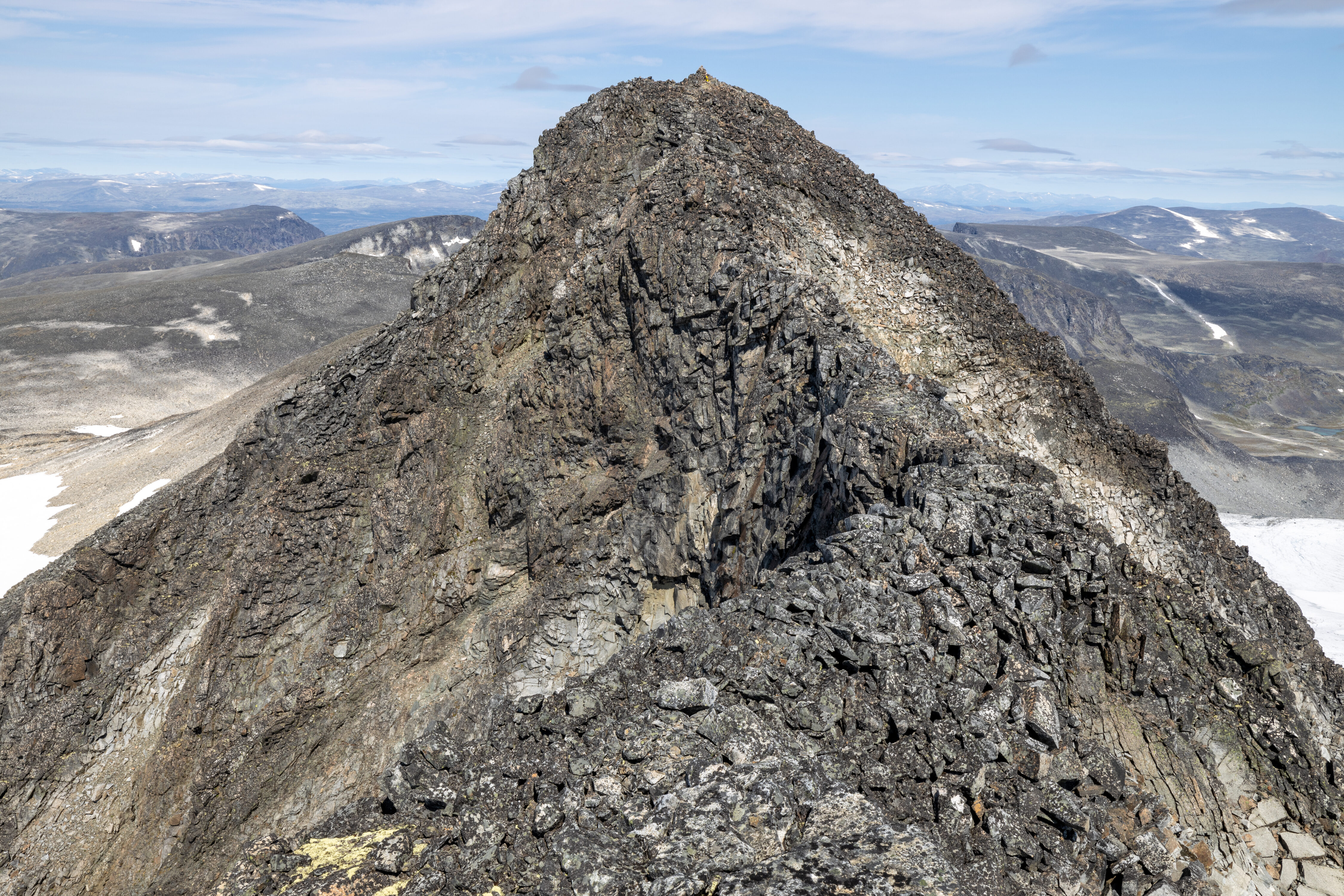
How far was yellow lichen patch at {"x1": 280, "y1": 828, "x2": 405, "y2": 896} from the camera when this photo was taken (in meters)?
10.2

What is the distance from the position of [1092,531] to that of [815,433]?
26.8 ft

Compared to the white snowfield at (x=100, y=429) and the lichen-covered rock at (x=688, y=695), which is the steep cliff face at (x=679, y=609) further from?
the white snowfield at (x=100, y=429)

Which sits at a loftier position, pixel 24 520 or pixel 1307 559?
pixel 24 520

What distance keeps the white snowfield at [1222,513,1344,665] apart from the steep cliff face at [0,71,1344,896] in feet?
171

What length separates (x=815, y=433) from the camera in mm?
A: 21609

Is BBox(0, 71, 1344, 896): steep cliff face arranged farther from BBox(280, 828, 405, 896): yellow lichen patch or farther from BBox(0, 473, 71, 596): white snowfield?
BBox(0, 473, 71, 596): white snowfield

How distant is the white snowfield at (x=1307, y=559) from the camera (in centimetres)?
5891

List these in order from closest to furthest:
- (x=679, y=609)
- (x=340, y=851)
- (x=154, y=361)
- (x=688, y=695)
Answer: (x=340, y=851) < (x=688, y=695) < (x=679, y=609) < (x=154, y=361)

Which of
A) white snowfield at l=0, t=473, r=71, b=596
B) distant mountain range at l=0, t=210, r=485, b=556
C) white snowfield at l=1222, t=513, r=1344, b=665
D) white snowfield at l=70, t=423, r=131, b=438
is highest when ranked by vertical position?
distant mountain range at l=0, t=210, r=485, b=556

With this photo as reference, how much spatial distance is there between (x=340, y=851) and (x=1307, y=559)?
8788 cm

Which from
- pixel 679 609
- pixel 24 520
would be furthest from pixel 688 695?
pixel 24 520

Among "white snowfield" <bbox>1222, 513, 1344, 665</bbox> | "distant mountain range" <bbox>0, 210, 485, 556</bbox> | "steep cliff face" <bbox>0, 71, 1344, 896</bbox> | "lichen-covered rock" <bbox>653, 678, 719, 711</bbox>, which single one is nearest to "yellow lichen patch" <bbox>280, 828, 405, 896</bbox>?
"steep cliff face" <bbox>0, 71, 1344, 896</bbox>

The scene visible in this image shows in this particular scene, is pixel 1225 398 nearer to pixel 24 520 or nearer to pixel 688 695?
pixel 688 695

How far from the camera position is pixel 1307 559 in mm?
69125
